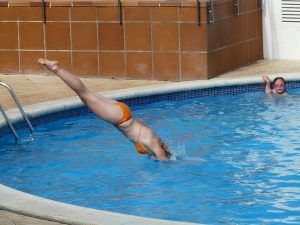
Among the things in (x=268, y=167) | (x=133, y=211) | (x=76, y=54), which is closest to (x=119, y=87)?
(x=76, y=54)

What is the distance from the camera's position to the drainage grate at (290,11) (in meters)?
16.1

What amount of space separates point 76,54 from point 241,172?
5638mm

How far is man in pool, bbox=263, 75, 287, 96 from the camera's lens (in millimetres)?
13340

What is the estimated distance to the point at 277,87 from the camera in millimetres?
13383

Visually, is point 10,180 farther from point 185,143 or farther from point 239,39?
point 239,39

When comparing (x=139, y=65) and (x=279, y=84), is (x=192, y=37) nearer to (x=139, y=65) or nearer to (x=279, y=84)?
(x=139, y=65)

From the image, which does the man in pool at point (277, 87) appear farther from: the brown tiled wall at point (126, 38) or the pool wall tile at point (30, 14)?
the pool wall tile at point (30, 14)

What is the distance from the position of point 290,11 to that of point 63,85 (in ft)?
13.8

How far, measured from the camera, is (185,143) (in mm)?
11172

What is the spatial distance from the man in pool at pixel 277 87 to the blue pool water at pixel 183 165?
16cm

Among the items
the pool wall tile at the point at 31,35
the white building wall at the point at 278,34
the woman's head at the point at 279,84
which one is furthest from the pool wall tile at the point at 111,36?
the white building wall at the point at 278,34

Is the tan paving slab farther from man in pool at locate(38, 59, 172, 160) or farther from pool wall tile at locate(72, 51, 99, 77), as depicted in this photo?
Result: pool wall tile at locate(72, 51, 99, 77)

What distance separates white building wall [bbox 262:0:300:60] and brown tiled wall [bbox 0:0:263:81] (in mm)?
811

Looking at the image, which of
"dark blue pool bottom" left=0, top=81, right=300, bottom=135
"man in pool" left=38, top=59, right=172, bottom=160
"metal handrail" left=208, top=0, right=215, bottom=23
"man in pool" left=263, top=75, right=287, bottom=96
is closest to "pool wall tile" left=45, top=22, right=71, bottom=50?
"dark blue pool bottom" left=0, top=81, right=300, bottom=135
